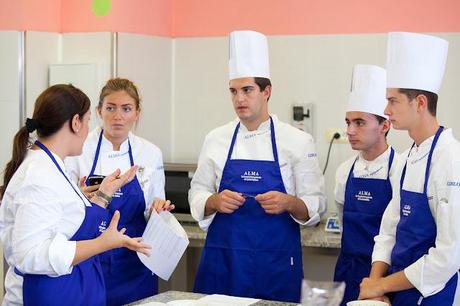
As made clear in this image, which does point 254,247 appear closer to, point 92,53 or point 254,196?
point 254,196

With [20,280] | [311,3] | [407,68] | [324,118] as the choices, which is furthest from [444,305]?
[311,3]

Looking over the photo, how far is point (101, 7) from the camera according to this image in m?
4.07

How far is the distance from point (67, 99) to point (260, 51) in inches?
46.6

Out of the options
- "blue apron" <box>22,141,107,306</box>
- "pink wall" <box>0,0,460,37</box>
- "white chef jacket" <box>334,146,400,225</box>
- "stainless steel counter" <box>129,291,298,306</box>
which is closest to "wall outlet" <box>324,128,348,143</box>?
"pink wall" <box>0,0,460,37</box>

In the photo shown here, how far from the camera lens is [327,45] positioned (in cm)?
418

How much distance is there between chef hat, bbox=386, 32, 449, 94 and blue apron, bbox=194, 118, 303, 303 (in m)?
0.79

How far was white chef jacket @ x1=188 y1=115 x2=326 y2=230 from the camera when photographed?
319 cm

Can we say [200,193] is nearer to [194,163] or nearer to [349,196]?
[349,196]

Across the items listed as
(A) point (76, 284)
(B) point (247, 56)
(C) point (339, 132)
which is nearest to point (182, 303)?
(A) point (76, 284)

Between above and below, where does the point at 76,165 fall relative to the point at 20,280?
above

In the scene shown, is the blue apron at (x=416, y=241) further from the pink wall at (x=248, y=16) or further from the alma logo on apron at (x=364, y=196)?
the pink wall at (x=248, y=16)

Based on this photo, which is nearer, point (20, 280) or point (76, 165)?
point (20, 280)

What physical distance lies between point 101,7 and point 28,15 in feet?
1.37

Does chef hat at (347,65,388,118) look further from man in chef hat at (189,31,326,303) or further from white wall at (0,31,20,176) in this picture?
white wall at (0,31,20,176)
